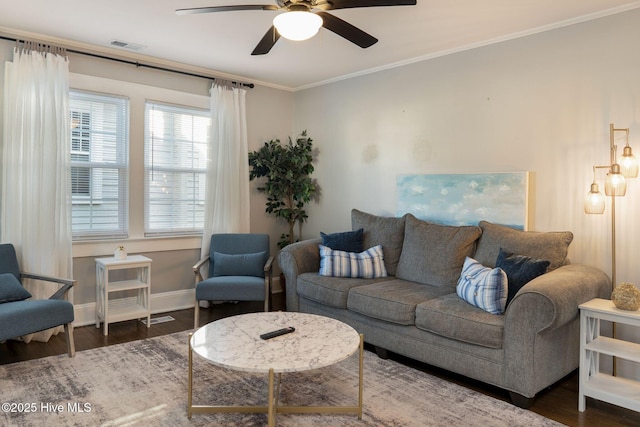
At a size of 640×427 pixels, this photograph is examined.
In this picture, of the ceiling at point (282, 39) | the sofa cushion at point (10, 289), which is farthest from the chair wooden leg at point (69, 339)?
the ceiling at point (282, 39)

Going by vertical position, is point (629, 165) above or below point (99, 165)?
below

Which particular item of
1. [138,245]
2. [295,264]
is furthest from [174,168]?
[295,264]

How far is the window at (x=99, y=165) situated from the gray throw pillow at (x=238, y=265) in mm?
980

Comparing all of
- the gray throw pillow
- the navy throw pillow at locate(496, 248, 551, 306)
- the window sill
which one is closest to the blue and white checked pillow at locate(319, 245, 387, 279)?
the gray throw pillow

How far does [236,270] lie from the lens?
4391 millimetres

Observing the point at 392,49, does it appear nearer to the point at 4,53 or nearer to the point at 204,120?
the point at 204,120

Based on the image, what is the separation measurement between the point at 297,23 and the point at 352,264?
2.24m

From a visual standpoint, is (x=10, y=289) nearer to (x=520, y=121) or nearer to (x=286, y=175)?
(x=286, y=175)

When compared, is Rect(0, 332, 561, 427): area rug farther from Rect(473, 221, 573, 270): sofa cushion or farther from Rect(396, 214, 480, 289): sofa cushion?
Rect(473, 221, 573, 270): sofa cushion

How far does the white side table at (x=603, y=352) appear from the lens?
8.13ft

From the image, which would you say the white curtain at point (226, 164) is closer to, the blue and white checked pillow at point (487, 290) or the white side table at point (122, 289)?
the white side table at point (122, 289)

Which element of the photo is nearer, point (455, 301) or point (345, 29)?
point (345, 29)

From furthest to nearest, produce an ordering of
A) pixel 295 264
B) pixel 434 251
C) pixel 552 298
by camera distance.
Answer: pixel 295 264 < pixel 434 251 < pixel 552 298

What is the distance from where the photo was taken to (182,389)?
2.79m
